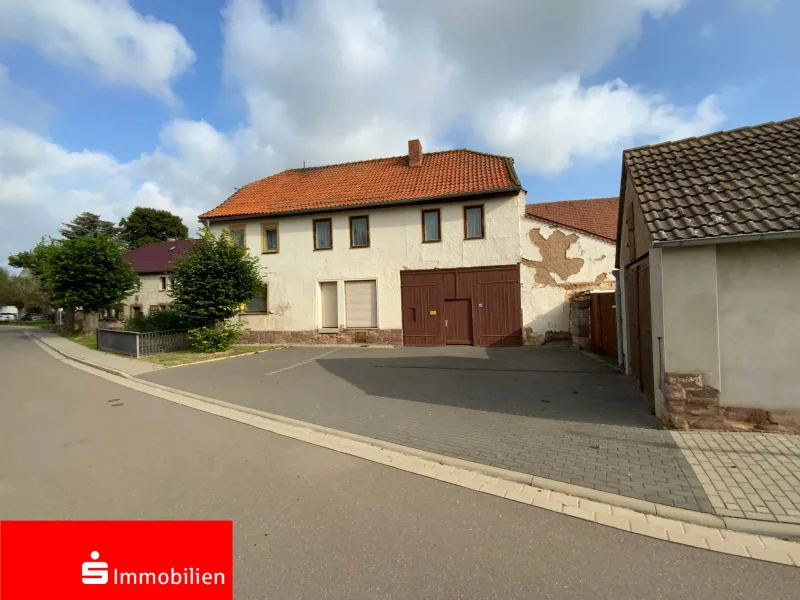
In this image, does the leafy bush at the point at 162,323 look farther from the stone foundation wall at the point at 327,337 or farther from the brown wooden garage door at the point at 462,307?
the brown wooden garage door at the point at 462,307

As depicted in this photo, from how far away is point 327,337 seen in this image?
17.5 meters

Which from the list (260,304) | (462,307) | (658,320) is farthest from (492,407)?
(260,304)

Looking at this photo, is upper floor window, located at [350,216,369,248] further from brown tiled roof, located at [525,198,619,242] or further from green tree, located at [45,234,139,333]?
green tree, located at [45,234,139,333]

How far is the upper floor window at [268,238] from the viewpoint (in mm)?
18381

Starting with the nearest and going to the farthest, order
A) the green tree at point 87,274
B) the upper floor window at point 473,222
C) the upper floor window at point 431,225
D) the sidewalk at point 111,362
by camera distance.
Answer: the sidewalk at point 111,362 → the upper floor window at point 473,222 → the upper floor window at point 431,225 → the green tree at point 87,274

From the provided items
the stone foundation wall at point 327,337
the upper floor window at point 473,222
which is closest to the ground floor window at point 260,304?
the stone foundation wall at point 327,337

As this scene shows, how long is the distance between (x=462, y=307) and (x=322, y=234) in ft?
22.8

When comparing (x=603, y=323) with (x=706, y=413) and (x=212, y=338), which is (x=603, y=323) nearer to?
(x=706, y=413)

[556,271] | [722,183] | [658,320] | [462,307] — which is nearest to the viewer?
[658,320]

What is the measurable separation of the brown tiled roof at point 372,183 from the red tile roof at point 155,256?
17323 mm

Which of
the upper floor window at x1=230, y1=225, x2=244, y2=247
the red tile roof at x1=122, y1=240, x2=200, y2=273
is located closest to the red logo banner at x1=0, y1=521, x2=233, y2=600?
the upper floor window at x1=230, y1=225, x2=244, y2=247

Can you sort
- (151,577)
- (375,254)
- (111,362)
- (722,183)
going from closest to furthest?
(151,577) < (722,183) < (111,362) < (375,254)

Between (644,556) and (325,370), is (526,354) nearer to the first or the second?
(325,370)

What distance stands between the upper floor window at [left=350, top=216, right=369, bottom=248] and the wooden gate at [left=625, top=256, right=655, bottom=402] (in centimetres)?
1081
